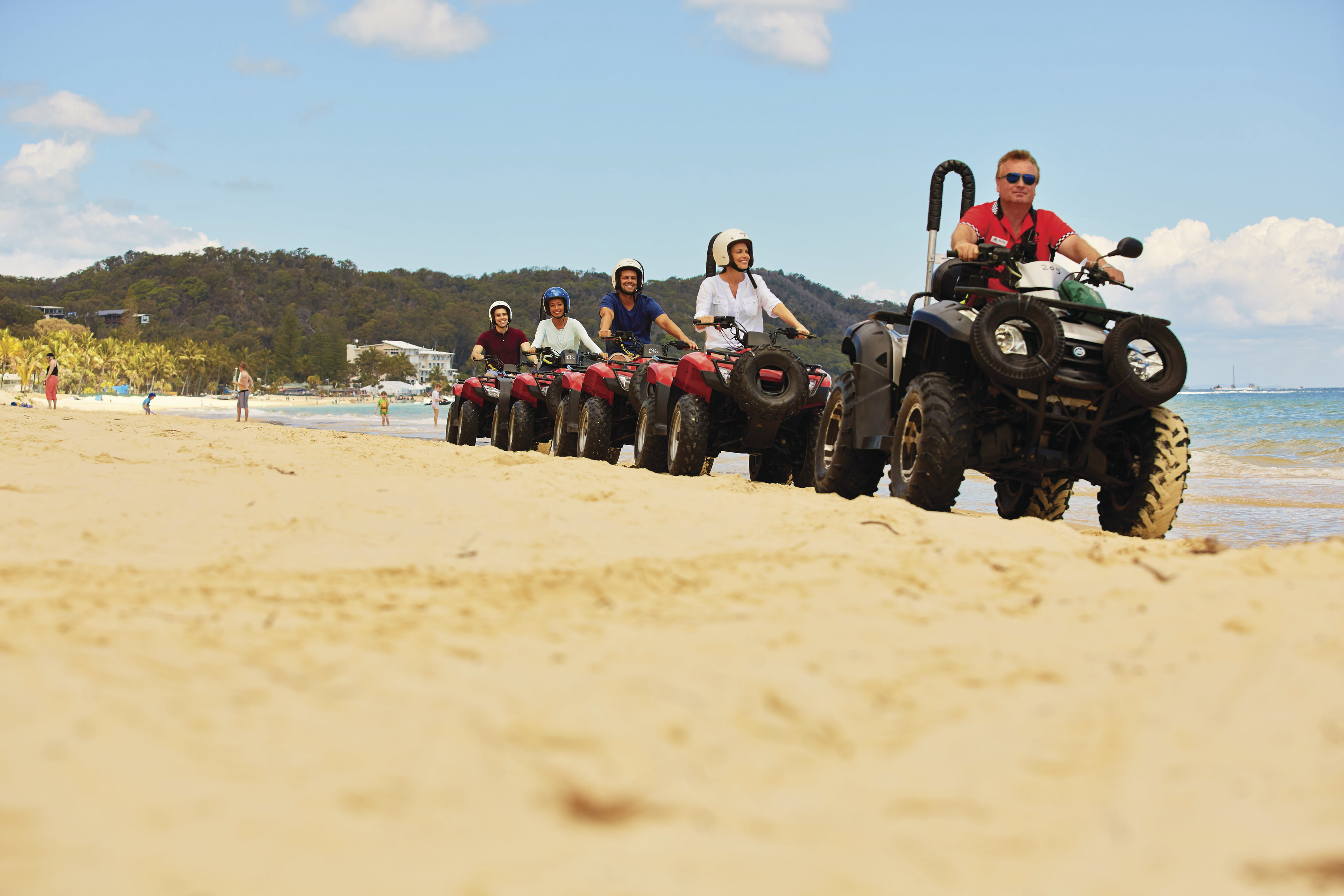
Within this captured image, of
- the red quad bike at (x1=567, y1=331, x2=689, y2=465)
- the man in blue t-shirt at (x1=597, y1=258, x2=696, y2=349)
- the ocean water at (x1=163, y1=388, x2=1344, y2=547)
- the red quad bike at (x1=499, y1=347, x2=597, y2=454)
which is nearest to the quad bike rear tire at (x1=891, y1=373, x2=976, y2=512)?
the ocean water at (x1=163, y1=388, x2=1344, y2=547)

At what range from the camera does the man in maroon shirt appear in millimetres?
13922

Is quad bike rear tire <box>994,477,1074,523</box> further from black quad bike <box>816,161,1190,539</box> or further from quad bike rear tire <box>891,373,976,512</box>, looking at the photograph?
quad bike rear tire <box>891,373,976,512</box>

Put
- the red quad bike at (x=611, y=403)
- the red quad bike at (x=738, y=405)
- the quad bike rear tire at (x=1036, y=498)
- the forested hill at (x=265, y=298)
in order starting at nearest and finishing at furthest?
the quad bike rear tire at (x=1036, y=498) < the red quad bike at (x=738, y=405) < the red quad bike at (x=611, y=403) < the forested hill at (x=265, y=298)

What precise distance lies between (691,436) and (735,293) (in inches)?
71.3

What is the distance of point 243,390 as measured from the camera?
84.5 feet

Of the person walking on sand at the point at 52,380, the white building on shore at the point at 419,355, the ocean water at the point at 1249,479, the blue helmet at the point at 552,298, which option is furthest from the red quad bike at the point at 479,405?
the white building on shore at the point at 419,355

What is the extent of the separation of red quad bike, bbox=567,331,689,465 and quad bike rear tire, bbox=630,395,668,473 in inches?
12.0

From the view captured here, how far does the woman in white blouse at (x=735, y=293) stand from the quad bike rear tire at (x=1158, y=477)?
409 cm

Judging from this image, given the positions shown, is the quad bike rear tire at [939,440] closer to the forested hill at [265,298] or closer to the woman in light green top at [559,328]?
the woman in light green top at [559,328]

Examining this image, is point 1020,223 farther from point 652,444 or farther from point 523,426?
point 523,426

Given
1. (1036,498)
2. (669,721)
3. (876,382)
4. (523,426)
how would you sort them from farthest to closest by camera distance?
1. (523,426)
2. (1036,498)
3. (876,382)
4. (669,721)

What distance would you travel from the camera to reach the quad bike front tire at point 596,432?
9.84 m

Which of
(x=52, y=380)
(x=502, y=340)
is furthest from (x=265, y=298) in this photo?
(x=502, y=340)

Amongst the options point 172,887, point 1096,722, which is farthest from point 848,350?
point 172,887
